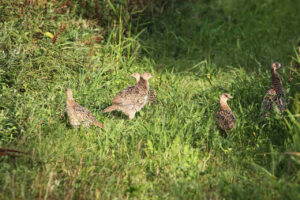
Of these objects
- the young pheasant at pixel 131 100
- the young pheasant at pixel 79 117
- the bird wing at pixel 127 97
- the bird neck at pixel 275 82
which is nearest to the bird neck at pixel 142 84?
the young pheasant at pixel 131 100

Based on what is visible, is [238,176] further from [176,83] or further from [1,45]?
[1,45]

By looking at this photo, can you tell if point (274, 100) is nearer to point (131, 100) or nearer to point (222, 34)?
point (131, 100)

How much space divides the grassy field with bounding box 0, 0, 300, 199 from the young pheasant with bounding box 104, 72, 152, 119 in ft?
0.57

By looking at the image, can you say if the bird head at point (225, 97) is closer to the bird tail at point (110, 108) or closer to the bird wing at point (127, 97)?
the bird wing at point (127, 97)

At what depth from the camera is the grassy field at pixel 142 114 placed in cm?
488

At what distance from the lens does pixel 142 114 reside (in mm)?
6680

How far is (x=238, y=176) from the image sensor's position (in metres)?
5.09

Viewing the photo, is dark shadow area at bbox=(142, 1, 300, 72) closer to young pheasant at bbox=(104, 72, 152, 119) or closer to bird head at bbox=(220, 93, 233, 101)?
young pheasant at bbox=(104, 72, 152, 119)

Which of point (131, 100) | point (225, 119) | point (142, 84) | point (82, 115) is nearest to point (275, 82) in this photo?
point (225, 119)

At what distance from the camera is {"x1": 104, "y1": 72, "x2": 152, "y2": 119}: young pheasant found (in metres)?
6.60

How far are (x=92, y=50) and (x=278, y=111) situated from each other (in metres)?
3.45

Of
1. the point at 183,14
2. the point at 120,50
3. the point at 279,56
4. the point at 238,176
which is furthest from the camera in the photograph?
the point at 183,14

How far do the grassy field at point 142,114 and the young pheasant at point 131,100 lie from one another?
0.57 ft

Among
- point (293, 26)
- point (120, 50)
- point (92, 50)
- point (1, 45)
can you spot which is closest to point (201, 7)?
point (293, 26)
